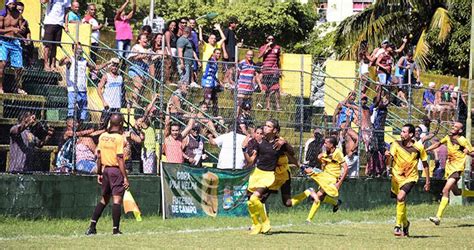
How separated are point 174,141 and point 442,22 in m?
22.7

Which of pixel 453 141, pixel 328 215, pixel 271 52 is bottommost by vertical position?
pixel 328 215

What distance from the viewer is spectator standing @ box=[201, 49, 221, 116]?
24797mm

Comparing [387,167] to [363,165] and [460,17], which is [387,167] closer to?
[363,165]

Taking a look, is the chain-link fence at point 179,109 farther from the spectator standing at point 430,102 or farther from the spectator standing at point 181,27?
the spectator standing at point 181,27

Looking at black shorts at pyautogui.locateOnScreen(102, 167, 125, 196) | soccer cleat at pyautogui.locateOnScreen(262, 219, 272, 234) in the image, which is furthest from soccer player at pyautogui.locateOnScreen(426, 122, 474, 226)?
black shorts at pyautogui.locateOnScreen(102, 167, 125, 196)

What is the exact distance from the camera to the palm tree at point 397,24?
147 feet

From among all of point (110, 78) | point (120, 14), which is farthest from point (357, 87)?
point (110, 78)

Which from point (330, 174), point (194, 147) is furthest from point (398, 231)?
point (194, 147)

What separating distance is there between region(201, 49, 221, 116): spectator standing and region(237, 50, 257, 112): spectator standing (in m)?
0.52

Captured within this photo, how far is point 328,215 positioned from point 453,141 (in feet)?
10.5

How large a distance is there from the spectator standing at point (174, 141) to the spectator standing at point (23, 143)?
3.30 m

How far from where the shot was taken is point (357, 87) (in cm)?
2897

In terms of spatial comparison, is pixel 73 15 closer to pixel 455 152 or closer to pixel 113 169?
pixel 113 169

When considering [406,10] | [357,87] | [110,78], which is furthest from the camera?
[406,10]
